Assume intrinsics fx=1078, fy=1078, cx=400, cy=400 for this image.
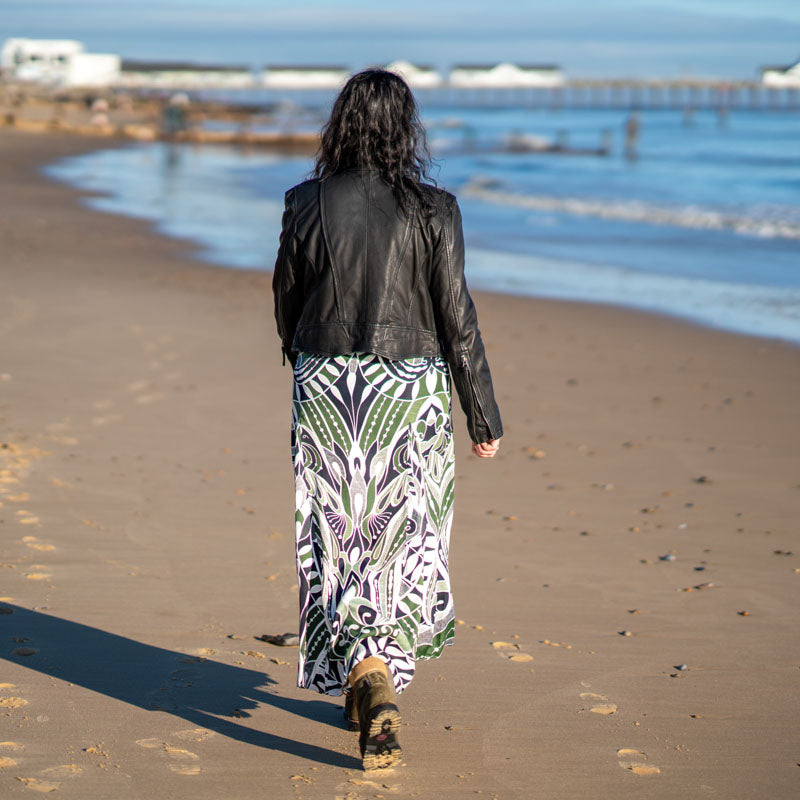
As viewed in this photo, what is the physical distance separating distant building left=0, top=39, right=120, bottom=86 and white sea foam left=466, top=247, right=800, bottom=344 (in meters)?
119

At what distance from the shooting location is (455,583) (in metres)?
4.24

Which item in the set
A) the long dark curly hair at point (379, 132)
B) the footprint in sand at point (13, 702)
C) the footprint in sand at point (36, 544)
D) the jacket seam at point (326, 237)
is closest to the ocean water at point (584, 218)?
the long dark curly hair at point (379, 132)

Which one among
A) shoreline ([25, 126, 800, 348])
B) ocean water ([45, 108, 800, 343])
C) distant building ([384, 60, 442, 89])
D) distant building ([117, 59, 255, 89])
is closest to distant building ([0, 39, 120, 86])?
distant building ([117, 59, 255, 89])

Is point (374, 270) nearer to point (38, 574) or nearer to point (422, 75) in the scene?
point (38, 574)

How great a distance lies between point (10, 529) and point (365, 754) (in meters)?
2.37

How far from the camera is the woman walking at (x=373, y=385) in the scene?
8.87 feet

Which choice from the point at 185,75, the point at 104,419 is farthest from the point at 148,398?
the point at 185,75

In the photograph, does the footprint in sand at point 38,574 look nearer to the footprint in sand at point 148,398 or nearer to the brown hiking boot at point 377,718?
the brown hiking boot at point 377,718

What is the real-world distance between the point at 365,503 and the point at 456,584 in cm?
153

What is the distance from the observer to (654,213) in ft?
65.7

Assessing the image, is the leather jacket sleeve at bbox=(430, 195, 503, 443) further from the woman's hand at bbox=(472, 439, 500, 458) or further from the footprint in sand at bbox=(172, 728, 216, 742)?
the footprint in sand at bbox=(172, 728, 216, 742)

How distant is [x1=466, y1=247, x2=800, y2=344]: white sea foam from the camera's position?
984 cm

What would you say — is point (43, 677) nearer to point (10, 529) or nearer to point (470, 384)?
point (10, 529)

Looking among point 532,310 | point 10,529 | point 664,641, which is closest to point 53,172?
point 532,310
